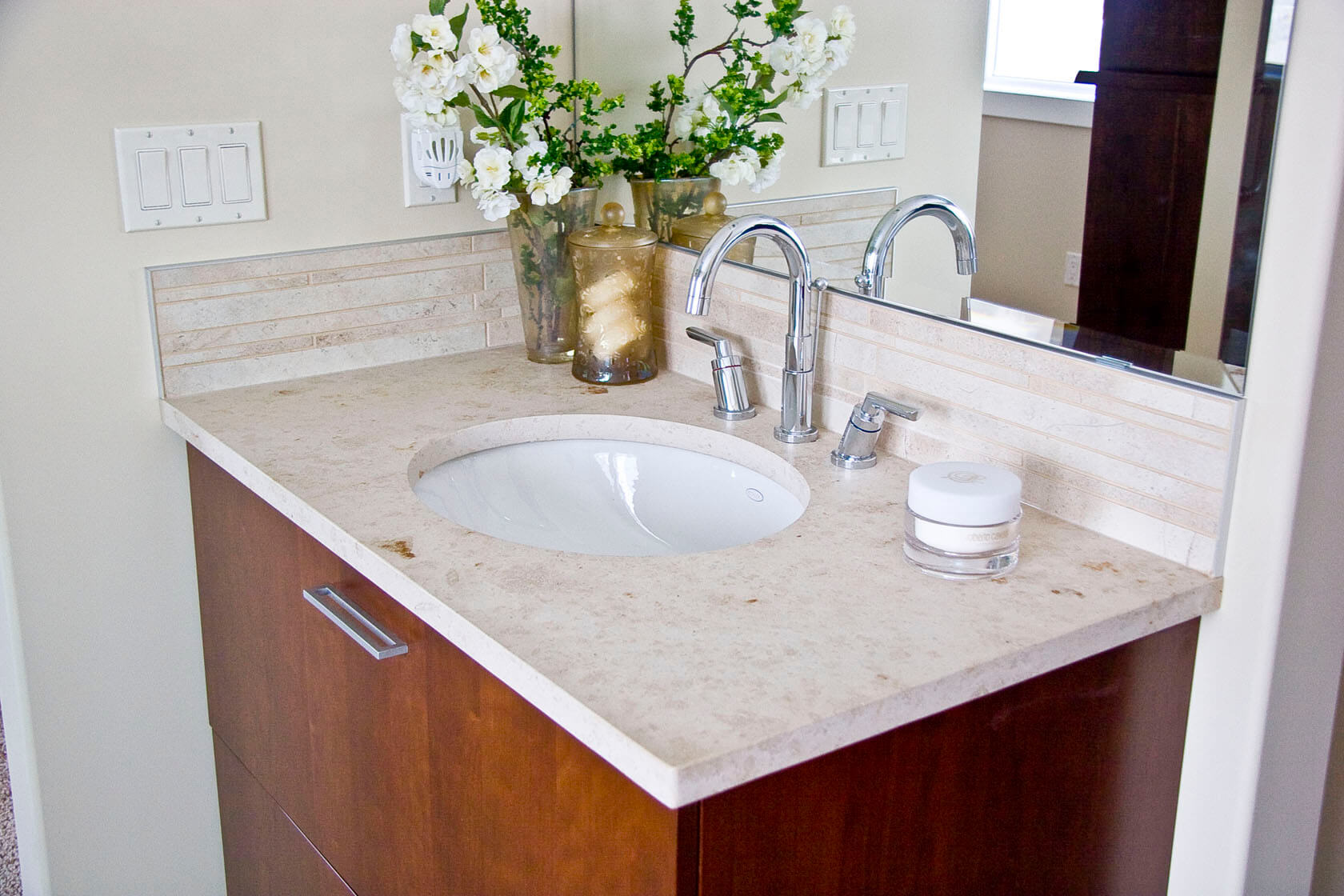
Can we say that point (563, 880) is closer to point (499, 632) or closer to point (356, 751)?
point (499, 632)

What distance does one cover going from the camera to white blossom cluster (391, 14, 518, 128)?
1478 millimetres

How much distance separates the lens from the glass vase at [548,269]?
5.35ft

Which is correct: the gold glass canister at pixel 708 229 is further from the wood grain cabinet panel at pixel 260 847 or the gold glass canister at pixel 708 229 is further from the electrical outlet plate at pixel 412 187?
the wood grain cabinet panel at pixel 260 847

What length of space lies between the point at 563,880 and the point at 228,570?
0.72 m

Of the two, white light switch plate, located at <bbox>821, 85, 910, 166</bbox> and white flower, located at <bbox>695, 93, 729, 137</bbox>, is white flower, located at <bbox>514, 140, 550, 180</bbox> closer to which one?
white flower, located at <bbox>695, 93, 729, 137</bbox>

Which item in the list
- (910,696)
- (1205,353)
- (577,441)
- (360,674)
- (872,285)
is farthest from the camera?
(577,441)

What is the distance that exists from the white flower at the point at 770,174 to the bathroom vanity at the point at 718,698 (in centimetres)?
31

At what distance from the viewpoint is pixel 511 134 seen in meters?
1.58

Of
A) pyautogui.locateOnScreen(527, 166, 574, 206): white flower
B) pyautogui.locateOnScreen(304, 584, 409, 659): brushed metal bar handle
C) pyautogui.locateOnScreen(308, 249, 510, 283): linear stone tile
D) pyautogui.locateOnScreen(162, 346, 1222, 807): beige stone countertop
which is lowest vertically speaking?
pyautogui.locateOnScreen(304, 584, 409, 659): brushed metal bar handle

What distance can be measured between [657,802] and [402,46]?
38.3 inches

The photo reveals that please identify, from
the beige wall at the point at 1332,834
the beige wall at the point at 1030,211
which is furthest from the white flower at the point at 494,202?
the beige wall at the point at 1332,834

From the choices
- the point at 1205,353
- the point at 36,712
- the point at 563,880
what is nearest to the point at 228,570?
the point at 36,712

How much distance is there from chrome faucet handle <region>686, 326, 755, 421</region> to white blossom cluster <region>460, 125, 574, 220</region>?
256mm

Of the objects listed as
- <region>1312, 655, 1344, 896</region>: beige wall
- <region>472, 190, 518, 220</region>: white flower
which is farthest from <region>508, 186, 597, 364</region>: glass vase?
<region>1312, 655, 1344, 896</region>: beige wall
